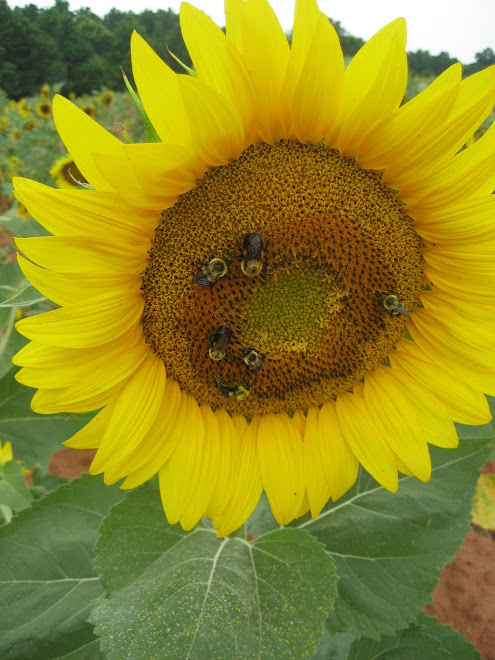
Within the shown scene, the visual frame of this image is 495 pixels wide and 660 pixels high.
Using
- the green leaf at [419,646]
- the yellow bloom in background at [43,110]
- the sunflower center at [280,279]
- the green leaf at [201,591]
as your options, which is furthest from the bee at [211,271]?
the yellow bloom in background at [43,110]

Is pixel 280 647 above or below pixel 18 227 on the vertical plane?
below

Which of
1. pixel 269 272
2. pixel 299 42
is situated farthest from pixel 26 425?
pixel 299 42

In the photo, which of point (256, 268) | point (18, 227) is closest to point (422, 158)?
point (256, 268)

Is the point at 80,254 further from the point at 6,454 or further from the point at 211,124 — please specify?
the point at 6,454

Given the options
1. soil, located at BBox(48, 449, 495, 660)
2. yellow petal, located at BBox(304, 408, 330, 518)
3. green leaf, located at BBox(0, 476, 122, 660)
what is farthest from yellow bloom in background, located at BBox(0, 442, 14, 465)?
soil, located at BBox(48, 449, 495, 660)

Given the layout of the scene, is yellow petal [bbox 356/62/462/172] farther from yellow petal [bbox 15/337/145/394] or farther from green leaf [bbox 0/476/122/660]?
green leaf [bbox 0/476/122/660]

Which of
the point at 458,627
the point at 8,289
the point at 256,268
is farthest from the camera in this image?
the point at 458,627

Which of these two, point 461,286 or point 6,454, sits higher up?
point 461,286

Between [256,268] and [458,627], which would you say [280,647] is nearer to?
[256,268]
